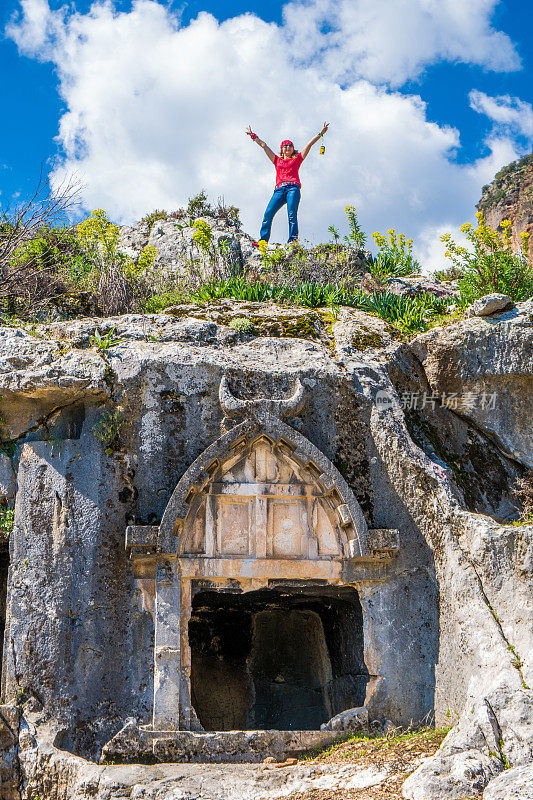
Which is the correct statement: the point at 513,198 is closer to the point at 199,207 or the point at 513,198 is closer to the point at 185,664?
the point at 199,207

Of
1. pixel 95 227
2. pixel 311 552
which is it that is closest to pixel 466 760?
pixel 311 552

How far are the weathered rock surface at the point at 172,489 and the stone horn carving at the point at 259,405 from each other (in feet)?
0.54

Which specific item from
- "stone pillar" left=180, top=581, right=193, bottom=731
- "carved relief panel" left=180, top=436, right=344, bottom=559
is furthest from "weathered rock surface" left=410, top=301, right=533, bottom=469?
"stone pillar" left=180, top=581, right=193, bottom=731

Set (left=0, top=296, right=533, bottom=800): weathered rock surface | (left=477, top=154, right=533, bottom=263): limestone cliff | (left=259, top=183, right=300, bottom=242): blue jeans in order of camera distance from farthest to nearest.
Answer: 1. (left=477, top=154, right=533, bottom=263): limestone cliff
2. (left=259, top=183, right=300, bottom=242): blue jeans
3. (left=0, top=296, right=533, bottom=800): weathered rock surface

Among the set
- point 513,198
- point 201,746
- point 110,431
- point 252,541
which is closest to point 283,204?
point 110,431

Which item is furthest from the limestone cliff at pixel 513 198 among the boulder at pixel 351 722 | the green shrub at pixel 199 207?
the boulder at pixel 351 722

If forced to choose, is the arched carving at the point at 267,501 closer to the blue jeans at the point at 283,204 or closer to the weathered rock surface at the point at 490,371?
the weathered rock surface at the point at 490,371

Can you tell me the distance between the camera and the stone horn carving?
829cm

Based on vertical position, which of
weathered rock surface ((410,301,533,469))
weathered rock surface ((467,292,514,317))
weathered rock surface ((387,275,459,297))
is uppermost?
weathered rock surface ((387,275,459,297))

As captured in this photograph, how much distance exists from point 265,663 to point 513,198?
915 inches

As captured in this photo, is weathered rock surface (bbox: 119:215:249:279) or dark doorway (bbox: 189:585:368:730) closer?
dark doorway (bbox: 189:585:368:730)

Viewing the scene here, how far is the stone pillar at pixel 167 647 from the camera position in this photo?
23.8 feet

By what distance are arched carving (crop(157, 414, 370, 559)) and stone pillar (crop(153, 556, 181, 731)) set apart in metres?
0.31

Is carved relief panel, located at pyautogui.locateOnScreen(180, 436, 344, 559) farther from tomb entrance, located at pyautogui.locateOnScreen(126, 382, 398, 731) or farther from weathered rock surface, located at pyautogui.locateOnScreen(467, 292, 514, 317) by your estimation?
weathered rock surface, located at pyautogui.locateOnScreen(467, 292, 514, 317)
